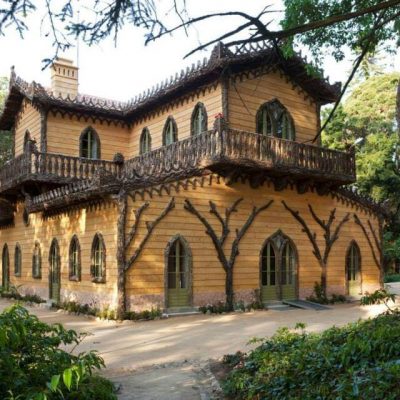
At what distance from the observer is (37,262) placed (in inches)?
780

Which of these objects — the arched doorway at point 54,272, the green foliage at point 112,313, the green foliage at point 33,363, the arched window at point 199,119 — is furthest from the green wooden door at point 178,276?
the green foliage at point 33,363

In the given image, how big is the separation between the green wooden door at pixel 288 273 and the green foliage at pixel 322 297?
0.76 metres

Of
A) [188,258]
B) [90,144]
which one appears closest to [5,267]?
[90,144]

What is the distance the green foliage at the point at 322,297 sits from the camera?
1821 cm

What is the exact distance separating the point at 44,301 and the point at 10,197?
5943 mm

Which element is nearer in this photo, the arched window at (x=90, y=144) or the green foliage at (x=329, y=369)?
the green foliage at (x=329, y=369)

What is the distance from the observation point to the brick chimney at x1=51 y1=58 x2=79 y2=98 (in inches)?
927

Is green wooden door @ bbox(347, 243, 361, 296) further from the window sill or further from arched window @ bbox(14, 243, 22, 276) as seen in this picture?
arched window @ bbox(14, 243, 22, 276)

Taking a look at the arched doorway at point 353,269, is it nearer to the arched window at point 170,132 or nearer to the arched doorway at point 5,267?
the arched window at point 170,132

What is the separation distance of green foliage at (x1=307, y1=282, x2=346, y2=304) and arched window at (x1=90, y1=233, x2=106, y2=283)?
7569 millimetres

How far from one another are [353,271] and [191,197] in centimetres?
841

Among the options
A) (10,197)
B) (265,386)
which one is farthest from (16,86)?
(265,386)

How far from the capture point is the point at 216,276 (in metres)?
16.0

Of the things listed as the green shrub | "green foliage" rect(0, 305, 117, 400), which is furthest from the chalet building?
the green shrub
